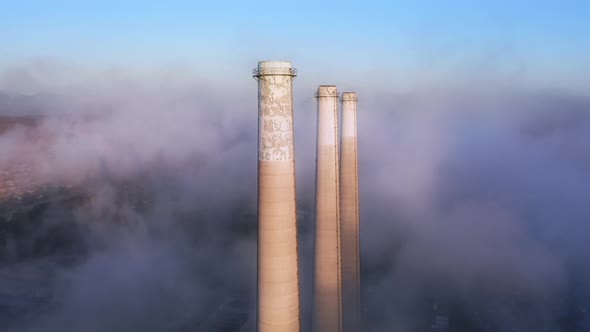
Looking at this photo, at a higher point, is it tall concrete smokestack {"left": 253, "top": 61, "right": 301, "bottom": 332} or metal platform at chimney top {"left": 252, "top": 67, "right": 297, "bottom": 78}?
metal platform at chimney top {"left": 252, "top": 67, "right": 297, "bottom": 78}

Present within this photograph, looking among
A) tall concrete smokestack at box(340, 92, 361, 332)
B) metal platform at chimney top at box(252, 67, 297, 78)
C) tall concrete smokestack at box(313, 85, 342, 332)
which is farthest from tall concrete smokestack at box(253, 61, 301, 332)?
tall concrete smokestack at box(340, 92, 361, 332)

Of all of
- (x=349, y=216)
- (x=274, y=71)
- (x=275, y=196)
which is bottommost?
(x=349, y=216)

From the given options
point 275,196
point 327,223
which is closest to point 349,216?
point 327,223

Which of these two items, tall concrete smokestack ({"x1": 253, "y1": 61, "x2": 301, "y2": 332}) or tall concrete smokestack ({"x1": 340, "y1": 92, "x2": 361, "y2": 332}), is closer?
tall concrete smokestack ({"x1": 253, "y1": 61, "x2": 301, "y2": 332})

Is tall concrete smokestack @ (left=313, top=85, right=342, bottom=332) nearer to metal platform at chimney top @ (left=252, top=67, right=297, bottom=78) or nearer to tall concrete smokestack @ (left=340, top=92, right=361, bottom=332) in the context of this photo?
tall concrete smokestack @ (left=340, top=92, right=361, bottom=332)

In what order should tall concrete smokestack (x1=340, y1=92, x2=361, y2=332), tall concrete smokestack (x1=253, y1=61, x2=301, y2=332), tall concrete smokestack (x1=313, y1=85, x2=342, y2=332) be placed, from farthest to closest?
tall concrete smokestack (x1=340, y1=92, x2=361, y2=332) < tall concrete smokestack (x1=313, y1=85, x2=342, y2=332) < tall concrete smokestack (x1=253, y1=61, x2=301, y2=332)

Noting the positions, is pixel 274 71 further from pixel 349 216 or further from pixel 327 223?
pixel 349 216

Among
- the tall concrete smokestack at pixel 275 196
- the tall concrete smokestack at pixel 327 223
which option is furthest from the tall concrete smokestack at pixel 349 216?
the tall concrete smokestack at pixel 275 196
